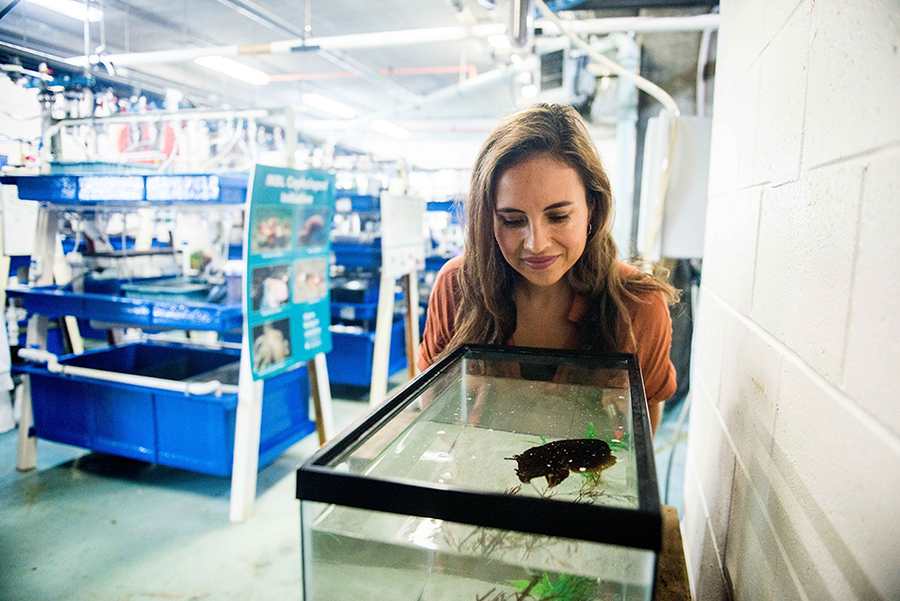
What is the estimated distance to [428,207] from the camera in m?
4.53

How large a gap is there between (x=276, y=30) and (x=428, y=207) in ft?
7.90

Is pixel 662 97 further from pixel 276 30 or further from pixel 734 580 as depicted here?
pixel 276 30

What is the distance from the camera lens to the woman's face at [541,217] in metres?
1.18

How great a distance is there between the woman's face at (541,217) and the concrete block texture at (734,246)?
0.34 meters

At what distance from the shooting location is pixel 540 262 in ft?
4.00

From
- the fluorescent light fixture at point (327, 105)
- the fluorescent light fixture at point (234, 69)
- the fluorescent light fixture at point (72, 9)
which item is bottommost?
the fluorescent light fixture at point (72, 9)

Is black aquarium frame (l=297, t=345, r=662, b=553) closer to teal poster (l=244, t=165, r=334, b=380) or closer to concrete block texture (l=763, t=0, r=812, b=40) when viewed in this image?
concrete block texture (l=763, t=0, r=812, b=40)

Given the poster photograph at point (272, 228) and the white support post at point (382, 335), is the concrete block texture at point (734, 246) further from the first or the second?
the white support post at point (382, 335)

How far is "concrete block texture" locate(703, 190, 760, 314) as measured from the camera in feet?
3.51

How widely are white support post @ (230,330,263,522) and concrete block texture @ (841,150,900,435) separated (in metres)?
2.36

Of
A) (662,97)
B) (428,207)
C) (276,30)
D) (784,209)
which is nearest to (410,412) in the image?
(784,209)

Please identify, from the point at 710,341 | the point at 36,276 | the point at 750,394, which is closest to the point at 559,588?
the point at 750,394

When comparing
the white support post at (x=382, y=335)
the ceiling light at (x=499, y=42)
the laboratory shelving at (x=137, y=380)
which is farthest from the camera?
the ceiling light at (x=499, y=42)


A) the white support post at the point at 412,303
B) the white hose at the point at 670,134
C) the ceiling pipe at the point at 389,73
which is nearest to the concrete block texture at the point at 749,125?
the white hose at the point at 670,134
